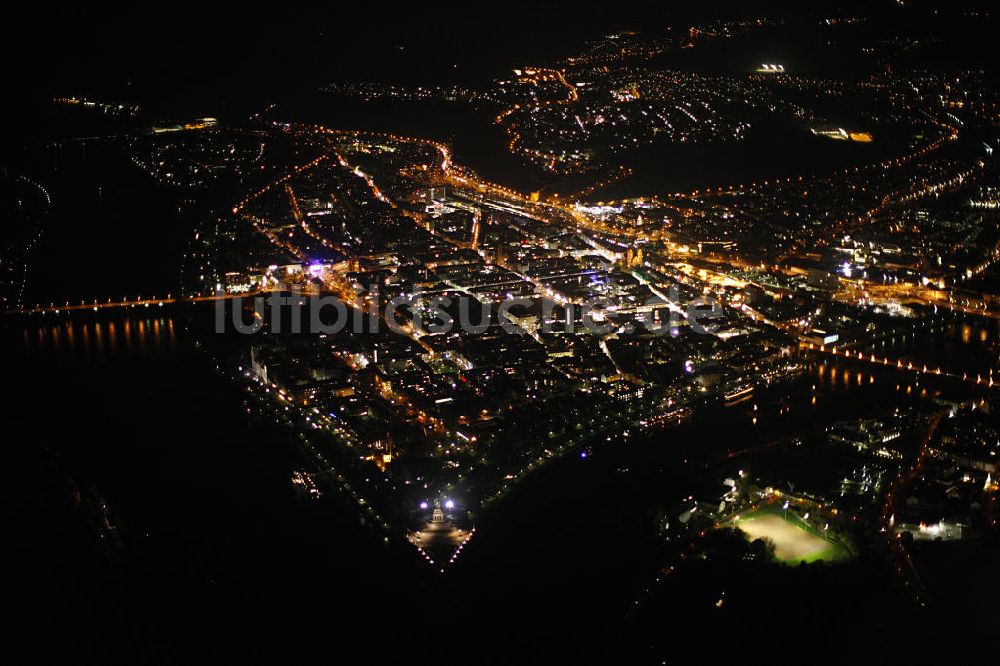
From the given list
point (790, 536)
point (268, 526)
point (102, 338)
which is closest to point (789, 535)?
point (790, 536)

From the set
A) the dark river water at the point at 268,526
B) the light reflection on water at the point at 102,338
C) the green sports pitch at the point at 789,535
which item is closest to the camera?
the dark river water at the point at 268,526

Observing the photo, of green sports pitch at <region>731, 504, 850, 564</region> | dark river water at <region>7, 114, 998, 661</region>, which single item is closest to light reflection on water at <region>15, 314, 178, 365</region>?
dark river water at <region>7, 114, 998, 661</region>

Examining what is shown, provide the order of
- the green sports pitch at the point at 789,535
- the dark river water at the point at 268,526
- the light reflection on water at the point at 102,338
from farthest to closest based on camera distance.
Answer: the light reflection on water at the point at 102,338 < the green sports pitch at the point at 789,535 < the dark river water at the point at 268,526

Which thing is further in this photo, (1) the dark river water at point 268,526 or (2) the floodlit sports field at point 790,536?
(2) the floodlit sports field at point 790,536

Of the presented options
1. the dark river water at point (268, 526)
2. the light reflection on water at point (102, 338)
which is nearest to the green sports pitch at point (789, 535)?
the dark river water at point (268, 526)

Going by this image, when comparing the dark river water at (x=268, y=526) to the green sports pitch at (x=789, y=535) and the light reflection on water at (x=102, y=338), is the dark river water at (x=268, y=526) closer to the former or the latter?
the light reflection on water at (x=102, y=338)

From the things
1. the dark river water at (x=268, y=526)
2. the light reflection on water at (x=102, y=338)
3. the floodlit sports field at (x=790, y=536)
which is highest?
the floodlit sports field at (x=790, y=536)

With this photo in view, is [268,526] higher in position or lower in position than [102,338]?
higher

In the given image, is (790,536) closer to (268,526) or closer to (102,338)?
(268,526)
